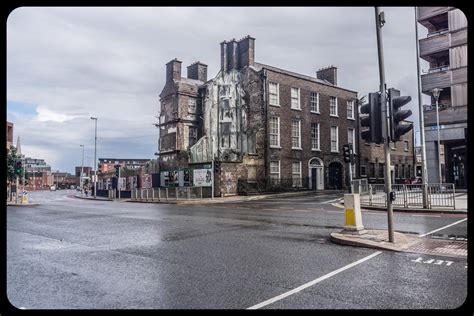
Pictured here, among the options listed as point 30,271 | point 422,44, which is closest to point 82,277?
point 30,271

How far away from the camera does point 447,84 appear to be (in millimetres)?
4297

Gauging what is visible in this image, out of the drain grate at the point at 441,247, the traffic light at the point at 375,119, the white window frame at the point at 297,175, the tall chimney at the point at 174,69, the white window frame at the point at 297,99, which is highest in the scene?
the tall chimney at the point at 174,69

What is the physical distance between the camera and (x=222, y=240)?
8.88 m

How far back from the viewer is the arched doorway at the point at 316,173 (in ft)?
117

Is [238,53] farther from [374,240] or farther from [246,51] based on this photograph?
[374,240]

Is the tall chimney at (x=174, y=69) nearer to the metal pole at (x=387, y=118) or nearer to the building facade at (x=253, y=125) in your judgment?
the building facade at (x=253, y=125)

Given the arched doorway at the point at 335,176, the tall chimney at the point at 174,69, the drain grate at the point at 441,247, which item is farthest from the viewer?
the tall chimney at the point at 174,69

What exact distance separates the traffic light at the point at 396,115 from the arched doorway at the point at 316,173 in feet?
89.3

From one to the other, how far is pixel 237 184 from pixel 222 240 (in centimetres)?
2229

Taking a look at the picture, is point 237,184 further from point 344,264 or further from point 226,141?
point 344,264

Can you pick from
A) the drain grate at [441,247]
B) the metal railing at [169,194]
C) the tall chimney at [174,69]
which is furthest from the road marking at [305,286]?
the tall chimney at [174,69]

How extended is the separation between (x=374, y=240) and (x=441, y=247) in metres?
1.36

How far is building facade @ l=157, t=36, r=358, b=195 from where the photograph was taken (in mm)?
32406

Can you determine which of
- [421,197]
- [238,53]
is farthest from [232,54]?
[421,197]
